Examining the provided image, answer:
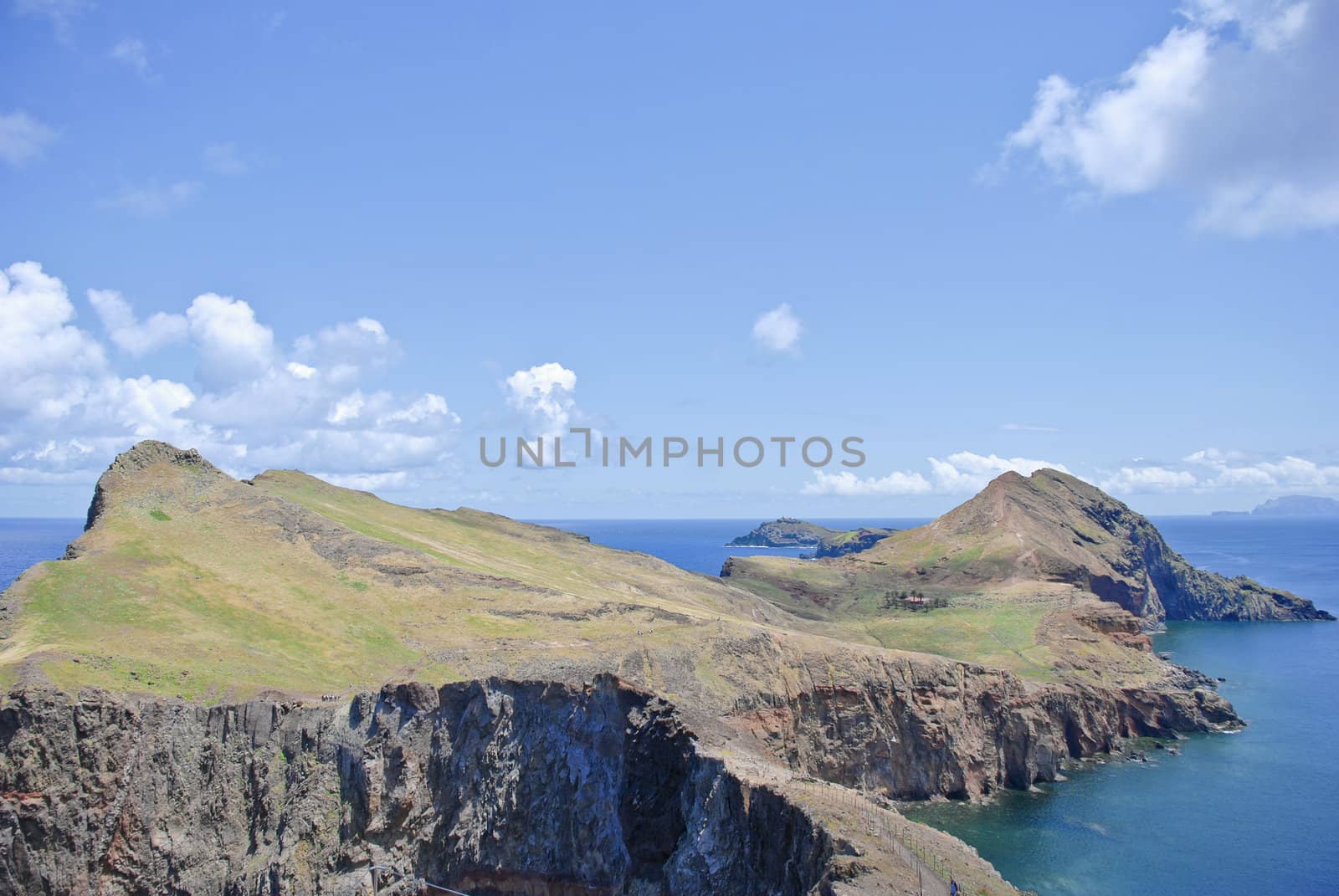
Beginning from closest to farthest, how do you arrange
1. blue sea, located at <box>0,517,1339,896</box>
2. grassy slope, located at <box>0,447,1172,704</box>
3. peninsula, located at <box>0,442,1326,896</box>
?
1. peninsula, located at <box>0,442,1326,896</box>
2. grassy slope, located at <box>0,447,1172,704</box>
3. blue sea, located at <box>0,517,1339,896</box>

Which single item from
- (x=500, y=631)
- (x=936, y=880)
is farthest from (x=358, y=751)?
(x=936, y=880)

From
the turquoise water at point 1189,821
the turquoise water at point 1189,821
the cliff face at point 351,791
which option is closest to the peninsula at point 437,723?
the cliff face at point 351,791

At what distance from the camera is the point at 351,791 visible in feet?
223

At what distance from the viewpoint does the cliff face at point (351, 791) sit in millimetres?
61062

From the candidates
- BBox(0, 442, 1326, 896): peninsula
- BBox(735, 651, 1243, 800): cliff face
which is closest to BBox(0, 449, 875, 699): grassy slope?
BBox(0, 442, 1326, 896): peninsula

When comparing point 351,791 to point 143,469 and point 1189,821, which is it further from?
point 1189,821

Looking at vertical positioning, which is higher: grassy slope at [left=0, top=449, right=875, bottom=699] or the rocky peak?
the rocky peak

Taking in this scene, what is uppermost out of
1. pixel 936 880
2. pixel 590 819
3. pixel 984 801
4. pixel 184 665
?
pixel 184 665

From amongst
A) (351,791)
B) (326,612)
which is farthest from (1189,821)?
(326,612)

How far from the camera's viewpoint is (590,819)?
65250mm

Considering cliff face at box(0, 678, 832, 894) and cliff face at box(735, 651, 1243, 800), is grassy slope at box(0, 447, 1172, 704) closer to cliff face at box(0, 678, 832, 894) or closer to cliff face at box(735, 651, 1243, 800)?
cliff face at box(0, 678, 832, 894)

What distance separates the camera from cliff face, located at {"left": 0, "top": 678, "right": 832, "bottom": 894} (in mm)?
61062

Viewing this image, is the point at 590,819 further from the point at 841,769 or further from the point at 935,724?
the point at 935,724

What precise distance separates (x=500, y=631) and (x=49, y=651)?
3573 cm
